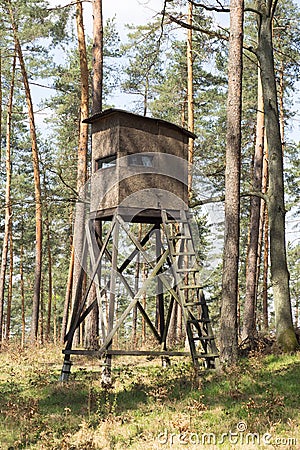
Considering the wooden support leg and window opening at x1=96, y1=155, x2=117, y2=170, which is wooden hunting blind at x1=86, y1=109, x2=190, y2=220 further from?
the wooden support leg

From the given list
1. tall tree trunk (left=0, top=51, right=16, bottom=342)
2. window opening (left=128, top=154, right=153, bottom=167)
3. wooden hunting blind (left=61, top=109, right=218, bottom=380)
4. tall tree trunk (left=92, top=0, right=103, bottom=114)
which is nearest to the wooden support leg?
wooden hunting blind (left=61, top=109, right=218, bottom=380)

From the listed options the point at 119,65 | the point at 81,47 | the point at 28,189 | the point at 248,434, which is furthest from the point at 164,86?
the point at 248,434

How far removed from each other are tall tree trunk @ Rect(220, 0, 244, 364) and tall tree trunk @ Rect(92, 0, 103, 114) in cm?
553

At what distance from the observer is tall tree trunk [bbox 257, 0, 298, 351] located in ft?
42.5

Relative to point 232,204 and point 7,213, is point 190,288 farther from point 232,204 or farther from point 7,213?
point 7,213

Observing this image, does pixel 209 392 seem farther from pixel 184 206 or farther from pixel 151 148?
pixel 151 148

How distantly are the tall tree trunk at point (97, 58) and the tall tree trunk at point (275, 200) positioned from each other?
5005 millimetres

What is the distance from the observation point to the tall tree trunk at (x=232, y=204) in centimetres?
1187

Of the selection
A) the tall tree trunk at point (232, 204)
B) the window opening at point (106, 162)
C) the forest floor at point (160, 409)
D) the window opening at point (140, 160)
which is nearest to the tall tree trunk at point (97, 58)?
the window opening at point (106, 162)

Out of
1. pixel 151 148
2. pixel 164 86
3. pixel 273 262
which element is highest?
pixel 164 86

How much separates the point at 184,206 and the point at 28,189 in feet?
72.0

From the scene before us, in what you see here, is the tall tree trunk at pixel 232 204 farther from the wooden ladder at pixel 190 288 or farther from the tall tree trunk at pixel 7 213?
the tall tree trunk at pixel 7 213

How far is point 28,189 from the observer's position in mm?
33469

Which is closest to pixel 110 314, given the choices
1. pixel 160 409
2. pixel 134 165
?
pixel 160 409
